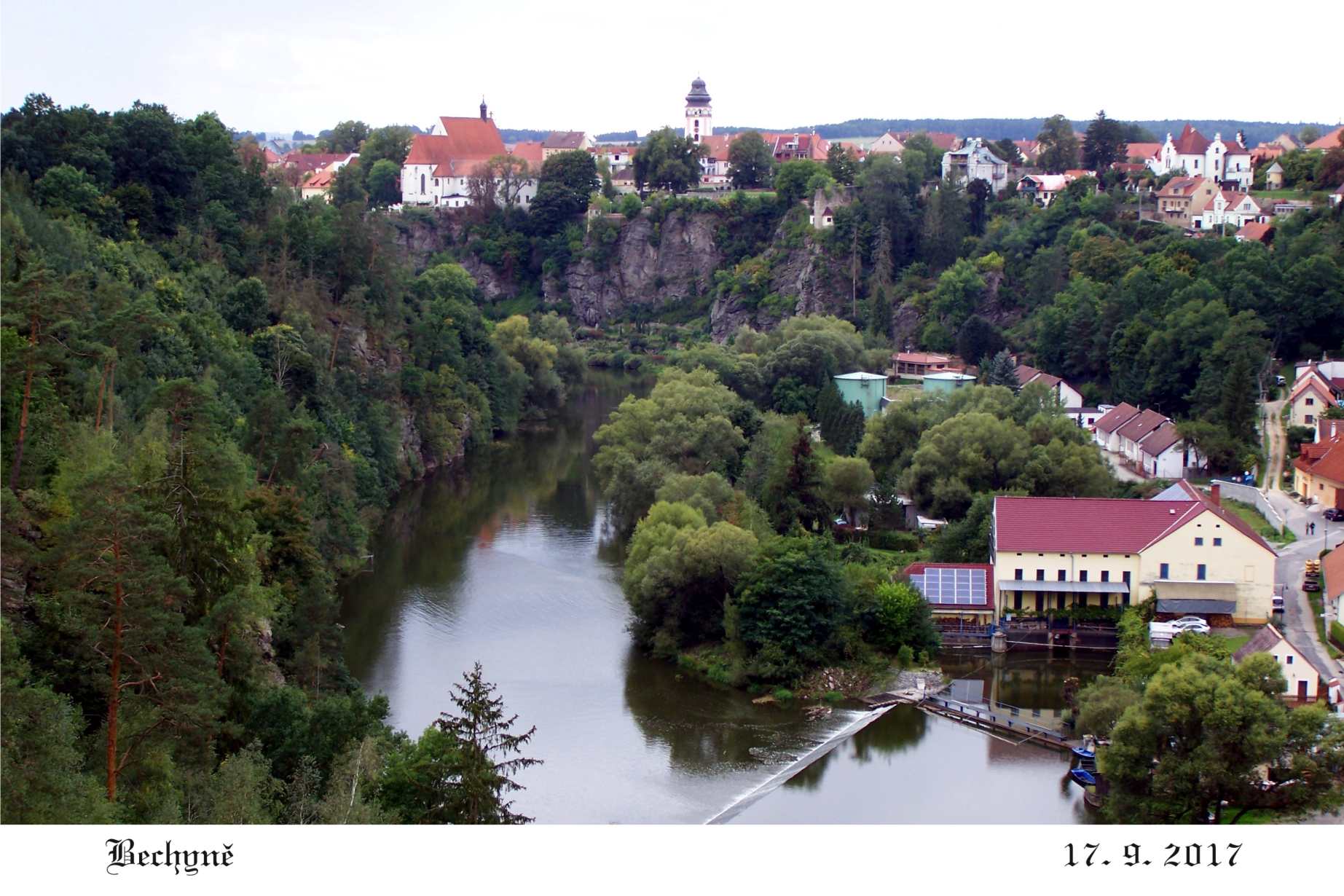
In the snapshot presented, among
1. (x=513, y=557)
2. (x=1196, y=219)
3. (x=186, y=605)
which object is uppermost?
(x=1196, y=219)

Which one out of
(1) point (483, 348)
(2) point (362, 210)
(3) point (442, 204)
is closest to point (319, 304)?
(2) point (362, 210)

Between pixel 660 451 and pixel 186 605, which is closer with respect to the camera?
pixel 186 605

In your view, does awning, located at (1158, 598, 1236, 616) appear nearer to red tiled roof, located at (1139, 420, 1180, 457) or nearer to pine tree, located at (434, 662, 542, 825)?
red tiled roof, located at (1139, 420, 1180, 457)

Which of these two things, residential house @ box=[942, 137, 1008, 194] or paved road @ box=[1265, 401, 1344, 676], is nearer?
paved road @ box=[1265, 401, 1344, 676]

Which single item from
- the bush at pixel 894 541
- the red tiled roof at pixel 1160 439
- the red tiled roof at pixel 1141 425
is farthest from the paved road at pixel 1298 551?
the bush at pixel 894 541

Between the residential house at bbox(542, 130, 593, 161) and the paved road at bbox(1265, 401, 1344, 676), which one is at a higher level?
the residential house at bbox(542, 130, 593, 161)

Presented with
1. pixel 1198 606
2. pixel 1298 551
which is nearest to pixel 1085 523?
pixel 1198 606

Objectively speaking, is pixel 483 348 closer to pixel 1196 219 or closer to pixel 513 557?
pixel 513 557

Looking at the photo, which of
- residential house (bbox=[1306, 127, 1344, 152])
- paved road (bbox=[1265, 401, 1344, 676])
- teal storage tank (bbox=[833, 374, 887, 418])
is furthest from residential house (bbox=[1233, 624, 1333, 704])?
residential house (bbox=[1306, 127, 1344, 152])
